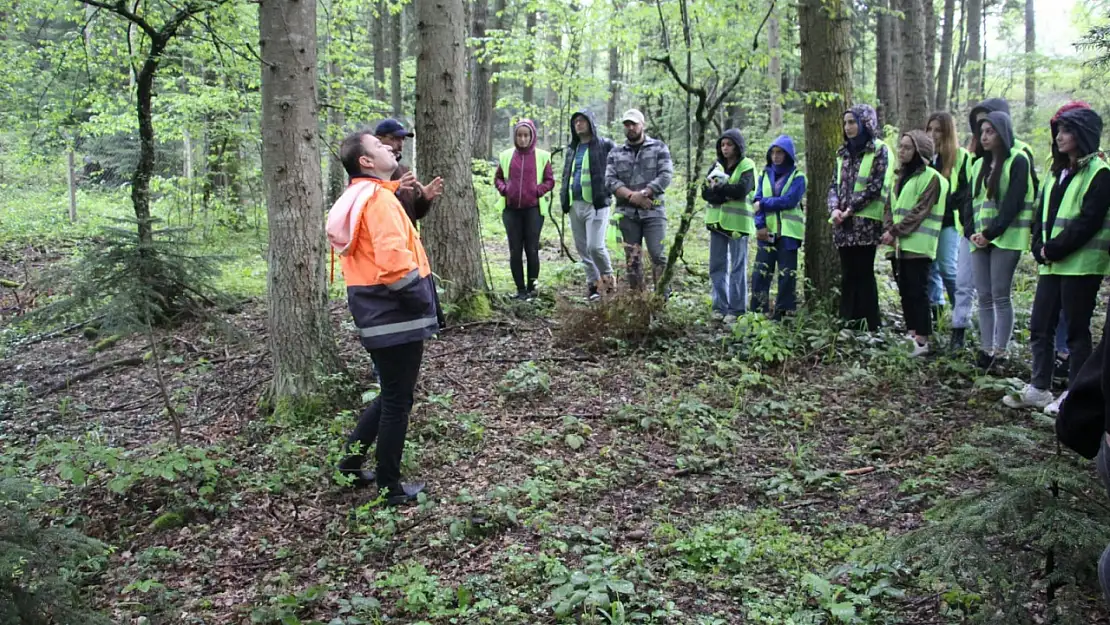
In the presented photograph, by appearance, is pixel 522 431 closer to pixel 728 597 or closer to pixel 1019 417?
pixel 728 597

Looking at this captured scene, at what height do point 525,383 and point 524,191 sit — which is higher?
point 524,191

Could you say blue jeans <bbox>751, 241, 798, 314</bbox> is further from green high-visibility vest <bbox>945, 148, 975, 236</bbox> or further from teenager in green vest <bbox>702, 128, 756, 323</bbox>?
green high-visibility vest <bbox>945, 148, 975, 236</bbox>

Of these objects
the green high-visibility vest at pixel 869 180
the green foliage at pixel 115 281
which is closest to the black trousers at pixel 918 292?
the green high-visibility vest at pixel 869 180

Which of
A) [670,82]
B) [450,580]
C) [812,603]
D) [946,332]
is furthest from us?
[670,82]

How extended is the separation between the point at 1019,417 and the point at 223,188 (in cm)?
1318

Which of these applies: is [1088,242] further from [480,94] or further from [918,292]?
[480,94]

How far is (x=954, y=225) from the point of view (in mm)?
7109

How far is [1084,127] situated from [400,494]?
5.14m

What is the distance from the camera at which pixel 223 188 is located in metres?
13.8

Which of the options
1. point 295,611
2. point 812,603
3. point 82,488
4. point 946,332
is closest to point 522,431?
point 295,611

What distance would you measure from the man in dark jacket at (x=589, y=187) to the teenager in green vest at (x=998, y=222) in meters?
3.49

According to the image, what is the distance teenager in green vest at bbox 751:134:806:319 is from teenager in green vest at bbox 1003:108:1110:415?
227 centimetres

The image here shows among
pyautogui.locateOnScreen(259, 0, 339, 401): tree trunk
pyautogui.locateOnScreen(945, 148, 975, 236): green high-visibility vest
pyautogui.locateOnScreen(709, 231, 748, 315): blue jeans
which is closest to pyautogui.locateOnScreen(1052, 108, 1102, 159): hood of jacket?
pyautogui.locateOnScreen(945, 148, 975, 236): green high-visibility vest

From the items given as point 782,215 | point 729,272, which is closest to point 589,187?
point 729,272
